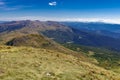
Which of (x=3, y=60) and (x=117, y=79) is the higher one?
(x=3, y=60)

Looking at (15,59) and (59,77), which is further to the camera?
(15,59)

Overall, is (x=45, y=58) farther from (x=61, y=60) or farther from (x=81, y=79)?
(x=81, y=79)

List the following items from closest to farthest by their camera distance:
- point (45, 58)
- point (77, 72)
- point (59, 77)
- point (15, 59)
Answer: point (59, 77) → point (77, 72) → point (15, 59) → point (45, 58)

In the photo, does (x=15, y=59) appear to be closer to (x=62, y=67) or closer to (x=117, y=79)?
(x=62, y=67)

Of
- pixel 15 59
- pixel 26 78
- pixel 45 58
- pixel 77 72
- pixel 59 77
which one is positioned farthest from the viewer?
pixel 45 58

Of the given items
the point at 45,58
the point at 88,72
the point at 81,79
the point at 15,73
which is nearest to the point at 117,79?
the point at 88,72

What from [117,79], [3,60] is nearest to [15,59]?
[3,60]
